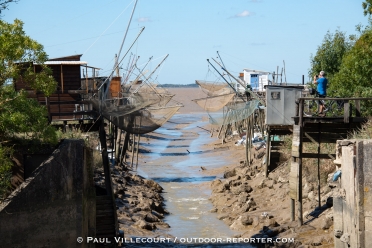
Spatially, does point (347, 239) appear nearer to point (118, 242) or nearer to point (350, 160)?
point (350, 160)

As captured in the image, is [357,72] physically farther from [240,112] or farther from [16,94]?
[16,94]

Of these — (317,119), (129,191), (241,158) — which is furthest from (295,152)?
(241,158)

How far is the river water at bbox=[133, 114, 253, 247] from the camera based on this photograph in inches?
778

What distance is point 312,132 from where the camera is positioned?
60.1 ft

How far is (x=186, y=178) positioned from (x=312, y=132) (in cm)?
1348

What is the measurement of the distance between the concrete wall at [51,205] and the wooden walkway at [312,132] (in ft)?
25.0

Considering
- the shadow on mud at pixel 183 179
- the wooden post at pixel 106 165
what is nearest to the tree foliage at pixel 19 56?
the wooden post at pixel 106 165

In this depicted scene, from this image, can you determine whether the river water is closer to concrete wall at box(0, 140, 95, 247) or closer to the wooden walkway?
the wooden walkway

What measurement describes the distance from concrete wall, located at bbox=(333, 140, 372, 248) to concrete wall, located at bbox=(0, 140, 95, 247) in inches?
202

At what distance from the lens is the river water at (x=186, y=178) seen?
778 inches

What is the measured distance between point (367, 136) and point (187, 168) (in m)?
20.4

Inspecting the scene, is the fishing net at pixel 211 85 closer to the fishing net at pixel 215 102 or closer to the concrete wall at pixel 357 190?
the fishing net at pixel 215 102

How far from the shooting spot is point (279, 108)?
21.0 meters

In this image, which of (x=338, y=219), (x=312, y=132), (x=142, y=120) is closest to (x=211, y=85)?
(x=142, y=120)
